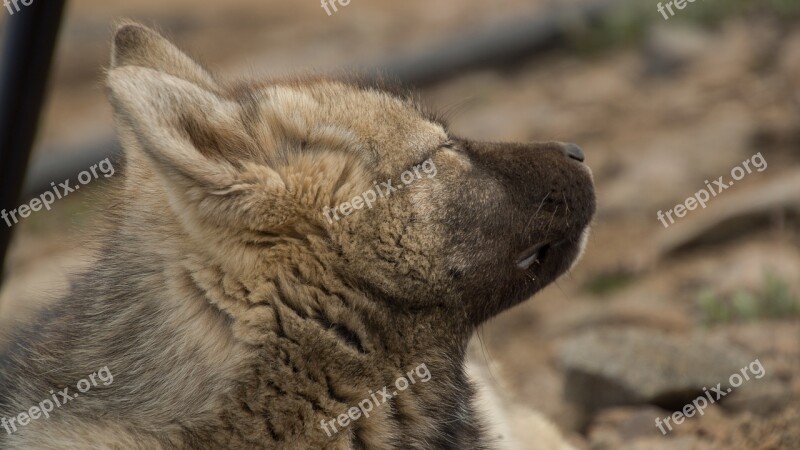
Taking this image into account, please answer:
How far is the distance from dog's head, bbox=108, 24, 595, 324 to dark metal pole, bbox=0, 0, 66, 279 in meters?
0.21

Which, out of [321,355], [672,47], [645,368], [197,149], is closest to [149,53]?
[197,149]

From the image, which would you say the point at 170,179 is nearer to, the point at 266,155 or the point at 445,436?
the point at 266,155

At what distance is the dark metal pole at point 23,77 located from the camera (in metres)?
2.82

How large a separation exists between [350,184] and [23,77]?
1152 millimetres

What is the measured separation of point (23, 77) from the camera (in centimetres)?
287

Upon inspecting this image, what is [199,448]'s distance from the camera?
332cm

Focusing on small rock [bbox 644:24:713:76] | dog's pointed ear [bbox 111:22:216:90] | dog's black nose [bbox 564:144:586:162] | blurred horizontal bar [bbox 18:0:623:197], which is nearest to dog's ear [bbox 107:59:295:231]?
dog's pointed ear [bbox 111:22:216:90]

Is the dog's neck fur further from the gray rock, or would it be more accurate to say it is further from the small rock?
the small rock

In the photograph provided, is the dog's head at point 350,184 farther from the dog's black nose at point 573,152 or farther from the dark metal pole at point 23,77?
the dark metal pole at point 23,77

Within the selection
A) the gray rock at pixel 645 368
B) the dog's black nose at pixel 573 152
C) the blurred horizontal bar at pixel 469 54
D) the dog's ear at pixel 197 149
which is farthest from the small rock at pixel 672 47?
the dog's ear at pixel 197 149

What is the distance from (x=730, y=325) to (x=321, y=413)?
118 inches

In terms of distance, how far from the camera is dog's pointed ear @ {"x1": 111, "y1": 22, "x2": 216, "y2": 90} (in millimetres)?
3779

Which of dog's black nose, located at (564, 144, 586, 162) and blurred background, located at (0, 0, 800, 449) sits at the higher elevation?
dog's black nose, located at (564, 144, 586, 162)

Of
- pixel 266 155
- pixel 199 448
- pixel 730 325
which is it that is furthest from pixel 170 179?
pixel 730 325
